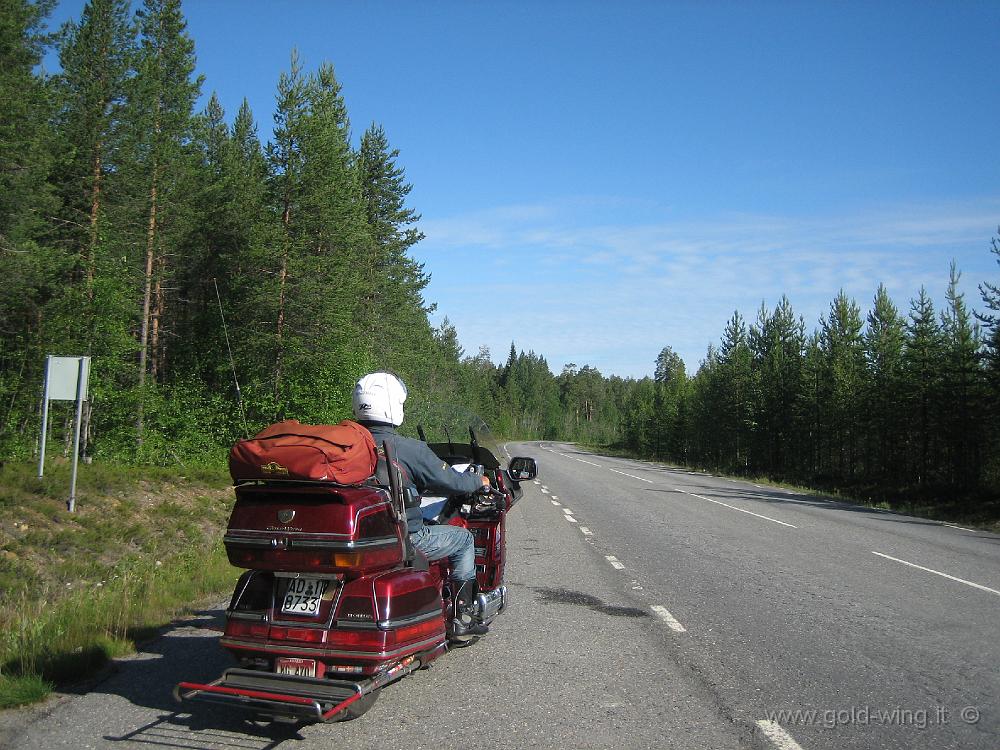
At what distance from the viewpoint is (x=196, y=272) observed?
1339 inches

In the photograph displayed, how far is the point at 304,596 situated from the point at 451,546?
131 cm

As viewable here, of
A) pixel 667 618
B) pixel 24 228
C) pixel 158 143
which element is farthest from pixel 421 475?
pixel 158 143

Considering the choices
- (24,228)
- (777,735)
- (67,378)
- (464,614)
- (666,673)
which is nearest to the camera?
(777,735)

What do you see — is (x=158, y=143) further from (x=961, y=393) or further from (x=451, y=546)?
(x=961, y=393)

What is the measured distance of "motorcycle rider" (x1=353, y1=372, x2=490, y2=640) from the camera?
5.05 m

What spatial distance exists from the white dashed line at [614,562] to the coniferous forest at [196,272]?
672cm

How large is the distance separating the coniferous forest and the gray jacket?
21.4ft

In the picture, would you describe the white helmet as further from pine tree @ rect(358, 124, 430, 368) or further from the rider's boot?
pine tree @ rect(358, 124, 430, 368)

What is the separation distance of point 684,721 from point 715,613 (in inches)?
121

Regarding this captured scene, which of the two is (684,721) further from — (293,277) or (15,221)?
(293,277)

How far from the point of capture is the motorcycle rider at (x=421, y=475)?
5.05 metres

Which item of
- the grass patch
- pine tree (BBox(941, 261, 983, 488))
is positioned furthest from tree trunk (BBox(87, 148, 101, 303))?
pine tree (BBox(941, 261, 983, 488))

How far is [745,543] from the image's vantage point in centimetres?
1256

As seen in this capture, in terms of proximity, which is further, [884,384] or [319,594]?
[884,384]
